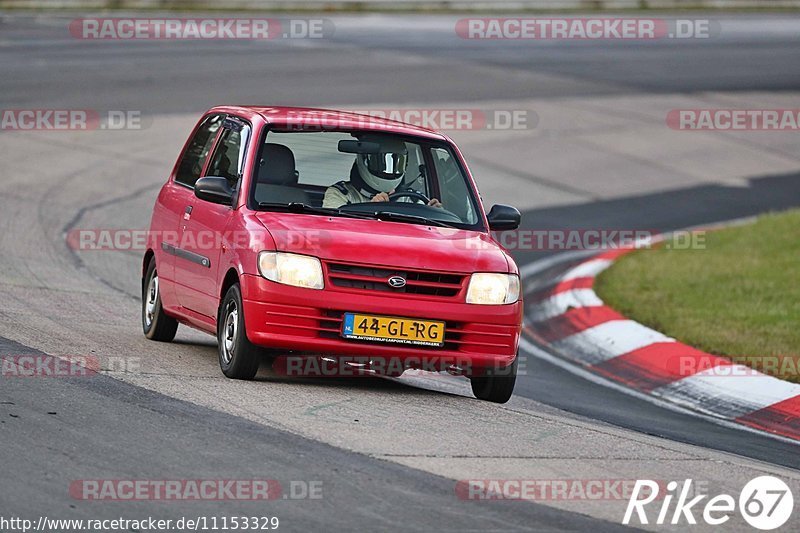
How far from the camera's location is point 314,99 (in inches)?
938

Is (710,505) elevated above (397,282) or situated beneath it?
situated beneath

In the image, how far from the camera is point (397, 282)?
814 cm

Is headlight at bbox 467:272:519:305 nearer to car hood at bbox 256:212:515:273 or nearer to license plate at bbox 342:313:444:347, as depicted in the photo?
car hood at bbox 256:212:515:273

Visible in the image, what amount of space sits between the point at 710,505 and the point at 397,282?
7.91ft

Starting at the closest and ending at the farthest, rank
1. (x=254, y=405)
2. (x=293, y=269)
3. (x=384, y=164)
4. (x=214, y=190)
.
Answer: (x=254, y=405)
(x=293, y=269)
(x=214, y=190)
(x=384, y=164)

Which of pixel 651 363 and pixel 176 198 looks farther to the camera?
pixel 651 363

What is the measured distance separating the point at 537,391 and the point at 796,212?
8.67 m

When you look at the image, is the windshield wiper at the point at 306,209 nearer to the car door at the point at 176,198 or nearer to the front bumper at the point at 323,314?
the front bumper at the point at 323,314

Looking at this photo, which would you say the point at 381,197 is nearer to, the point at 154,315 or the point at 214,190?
the point at 214,190

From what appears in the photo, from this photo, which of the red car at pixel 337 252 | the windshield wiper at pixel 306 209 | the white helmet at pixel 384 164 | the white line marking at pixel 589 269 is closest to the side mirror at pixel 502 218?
the red car at pixel 337 252

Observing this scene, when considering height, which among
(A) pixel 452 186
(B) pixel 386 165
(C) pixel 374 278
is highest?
(B) pixel 386 165

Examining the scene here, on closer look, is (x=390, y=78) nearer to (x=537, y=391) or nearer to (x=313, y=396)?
(x=537, y=391)

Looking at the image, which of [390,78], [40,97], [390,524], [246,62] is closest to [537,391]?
[390,524]

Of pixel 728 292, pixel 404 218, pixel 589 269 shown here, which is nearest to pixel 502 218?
pixel 404 218
